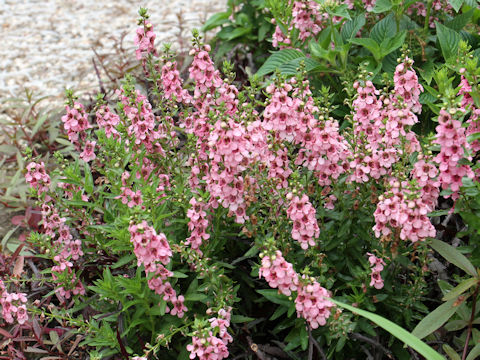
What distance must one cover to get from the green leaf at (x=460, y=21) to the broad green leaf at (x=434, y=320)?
1.98m

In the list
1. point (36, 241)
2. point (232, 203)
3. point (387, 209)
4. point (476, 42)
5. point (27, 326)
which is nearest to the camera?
point (387, 209)

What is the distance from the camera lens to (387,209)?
2.01 meters

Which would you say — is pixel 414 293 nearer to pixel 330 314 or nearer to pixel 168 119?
pixel 330 314

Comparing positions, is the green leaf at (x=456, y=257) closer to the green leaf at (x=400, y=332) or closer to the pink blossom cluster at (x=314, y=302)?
the green leaf at (x=400, y=332)

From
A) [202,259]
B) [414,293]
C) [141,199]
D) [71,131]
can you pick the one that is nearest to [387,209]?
[414,293]

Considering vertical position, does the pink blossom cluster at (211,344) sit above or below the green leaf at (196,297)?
above

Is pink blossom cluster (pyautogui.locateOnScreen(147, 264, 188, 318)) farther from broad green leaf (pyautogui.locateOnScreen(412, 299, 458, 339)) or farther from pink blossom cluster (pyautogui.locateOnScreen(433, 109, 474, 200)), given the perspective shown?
pink blossom cluster (pyautogui.locateOnScreen(433, 109, 474, 200))

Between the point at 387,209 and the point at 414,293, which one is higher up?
the point at 387,209

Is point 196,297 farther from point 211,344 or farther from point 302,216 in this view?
point 302,216

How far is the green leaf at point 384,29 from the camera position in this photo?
11.4 feet

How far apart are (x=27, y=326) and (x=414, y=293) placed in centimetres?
187

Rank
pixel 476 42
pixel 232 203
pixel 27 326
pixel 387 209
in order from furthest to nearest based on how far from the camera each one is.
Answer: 1. pixel 476 42
2. pixel 27 326
3. pixel 232 203
4. pixel 387 209

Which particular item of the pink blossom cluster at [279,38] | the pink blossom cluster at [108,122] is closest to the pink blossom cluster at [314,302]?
the pink blossom cluster at [108,122]

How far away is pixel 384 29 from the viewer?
11.5 feet
